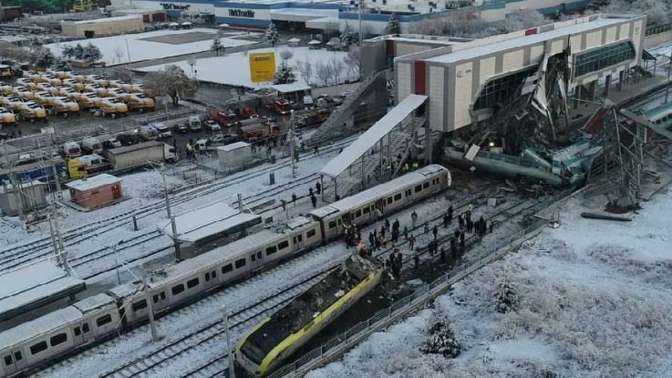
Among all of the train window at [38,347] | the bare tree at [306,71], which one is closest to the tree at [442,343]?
the train window at [38,347]

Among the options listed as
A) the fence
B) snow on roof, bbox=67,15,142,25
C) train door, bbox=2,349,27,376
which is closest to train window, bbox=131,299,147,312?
train door, bbox=2,349,27,376

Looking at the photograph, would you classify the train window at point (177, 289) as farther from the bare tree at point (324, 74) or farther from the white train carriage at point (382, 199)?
the bare tree at point (324, 74)

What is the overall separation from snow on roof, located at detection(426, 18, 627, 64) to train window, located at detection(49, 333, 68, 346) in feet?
75.7

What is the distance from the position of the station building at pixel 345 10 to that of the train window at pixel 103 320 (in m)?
64.2

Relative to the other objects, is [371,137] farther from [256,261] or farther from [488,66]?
[256,261]

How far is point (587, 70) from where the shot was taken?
4412 cm

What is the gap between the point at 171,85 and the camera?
5572cm

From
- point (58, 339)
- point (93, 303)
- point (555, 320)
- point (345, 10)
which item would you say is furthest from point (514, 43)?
point (345, 10)

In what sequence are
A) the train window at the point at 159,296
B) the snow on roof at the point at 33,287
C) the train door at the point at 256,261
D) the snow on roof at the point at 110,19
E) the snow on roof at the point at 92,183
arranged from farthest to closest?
the snow on roof at the point at 110,19 < the snow on roof at the point at 92,183 < the train door at the point at 256,261 < the train window at the point at 159,296 < the snow on roof at the point at 33,287

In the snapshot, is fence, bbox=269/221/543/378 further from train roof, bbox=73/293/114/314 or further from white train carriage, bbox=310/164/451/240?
train roof, bbox=73/293/114/314

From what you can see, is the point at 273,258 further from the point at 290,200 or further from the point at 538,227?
the point at 538,227

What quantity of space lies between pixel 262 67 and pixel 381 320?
149 feet

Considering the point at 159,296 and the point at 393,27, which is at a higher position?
the point at 393,27

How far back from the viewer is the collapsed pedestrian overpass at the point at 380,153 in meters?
33.2
